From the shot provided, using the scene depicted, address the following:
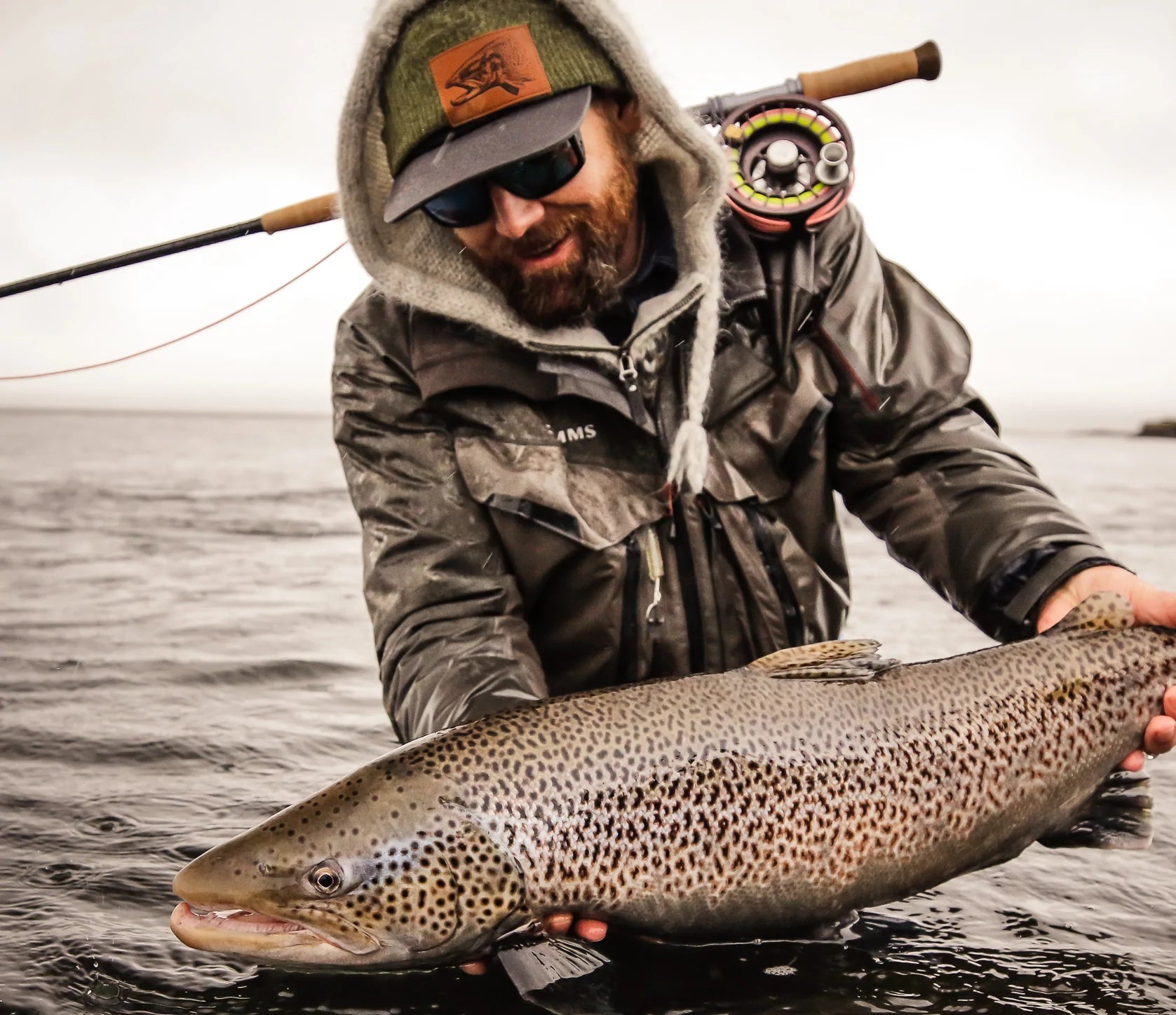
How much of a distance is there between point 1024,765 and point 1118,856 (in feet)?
4.33

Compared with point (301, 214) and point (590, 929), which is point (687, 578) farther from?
point (301, 214)

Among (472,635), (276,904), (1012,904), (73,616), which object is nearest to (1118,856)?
(1012,904)

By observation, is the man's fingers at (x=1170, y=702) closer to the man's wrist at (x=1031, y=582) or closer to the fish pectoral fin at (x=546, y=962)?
the man's wrist at (x=1031, y=582)

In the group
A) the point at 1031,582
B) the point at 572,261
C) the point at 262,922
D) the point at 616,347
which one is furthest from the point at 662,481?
the point at 262,922

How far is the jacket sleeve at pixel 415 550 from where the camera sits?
325 centimetres

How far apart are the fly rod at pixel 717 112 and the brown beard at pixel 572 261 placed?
42 cm

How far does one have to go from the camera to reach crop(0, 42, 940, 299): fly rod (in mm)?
4039

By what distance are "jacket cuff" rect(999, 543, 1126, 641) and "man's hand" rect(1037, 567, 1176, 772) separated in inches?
0.7

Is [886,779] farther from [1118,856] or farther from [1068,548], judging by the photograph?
[1118,856]

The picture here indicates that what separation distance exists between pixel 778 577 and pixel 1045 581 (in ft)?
2.50

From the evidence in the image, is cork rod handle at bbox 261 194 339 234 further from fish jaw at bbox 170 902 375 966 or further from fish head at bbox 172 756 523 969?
fish jaw at bbox 170 902 375 966

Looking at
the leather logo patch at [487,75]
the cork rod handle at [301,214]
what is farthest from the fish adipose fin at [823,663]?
the cork rod handle at [301,214]

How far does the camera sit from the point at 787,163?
3719 millimetres

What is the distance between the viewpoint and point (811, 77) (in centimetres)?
436
